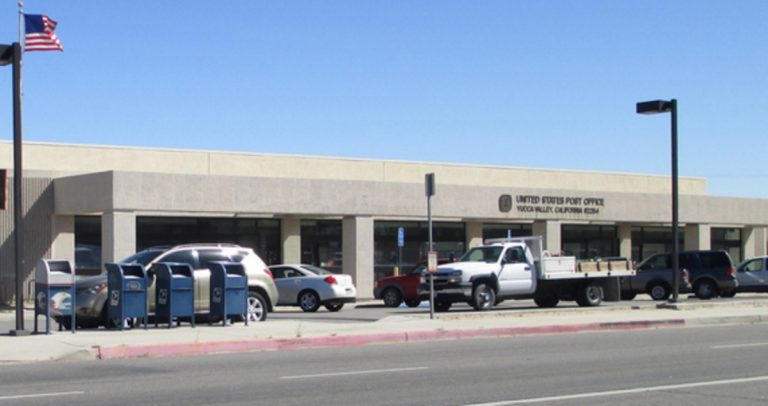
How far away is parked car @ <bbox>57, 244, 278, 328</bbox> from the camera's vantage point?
21.1 m

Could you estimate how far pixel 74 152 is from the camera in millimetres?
40031

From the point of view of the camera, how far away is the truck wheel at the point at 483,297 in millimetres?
28312

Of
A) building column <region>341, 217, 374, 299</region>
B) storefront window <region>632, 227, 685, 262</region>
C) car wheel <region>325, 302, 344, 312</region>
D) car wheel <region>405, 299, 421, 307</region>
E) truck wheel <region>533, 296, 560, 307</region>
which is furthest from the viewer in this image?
storefront window <region>632, 227, 685, 262</region>

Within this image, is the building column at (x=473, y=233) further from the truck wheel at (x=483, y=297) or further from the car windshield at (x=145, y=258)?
the car windshield at (x=145, y=258)

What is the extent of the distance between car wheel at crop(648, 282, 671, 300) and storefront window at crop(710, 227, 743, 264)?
16.5m

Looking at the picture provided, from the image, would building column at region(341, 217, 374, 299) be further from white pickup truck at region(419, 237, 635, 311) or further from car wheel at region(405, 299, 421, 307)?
white pickup truck at region(419, 237, 635, 311)

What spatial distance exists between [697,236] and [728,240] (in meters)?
5.13

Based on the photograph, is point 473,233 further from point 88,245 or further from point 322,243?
point 88,245

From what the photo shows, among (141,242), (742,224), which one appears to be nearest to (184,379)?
(141,242)

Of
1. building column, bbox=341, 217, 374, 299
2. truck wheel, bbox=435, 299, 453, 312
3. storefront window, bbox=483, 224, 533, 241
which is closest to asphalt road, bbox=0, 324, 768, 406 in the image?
truck wheel, bbox=435, 299, 453, 312

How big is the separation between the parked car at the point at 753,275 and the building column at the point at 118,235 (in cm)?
2255

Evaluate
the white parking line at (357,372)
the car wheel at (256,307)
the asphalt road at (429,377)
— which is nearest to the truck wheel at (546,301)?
the car wheel at (256,307)

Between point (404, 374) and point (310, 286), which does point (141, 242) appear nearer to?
point (310, 286)

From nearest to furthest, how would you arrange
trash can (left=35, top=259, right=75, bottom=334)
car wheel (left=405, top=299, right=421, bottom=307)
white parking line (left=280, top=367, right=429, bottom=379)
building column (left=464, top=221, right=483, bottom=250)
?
white parking line (left=280, top=367, right=429, bottom=379), trash can (left=35, top=259, right=75, bottom=334), car wheel (left=405, top=299, right=421, bottom=307), building column (left=464, top=221, right=483, bottom=250)
